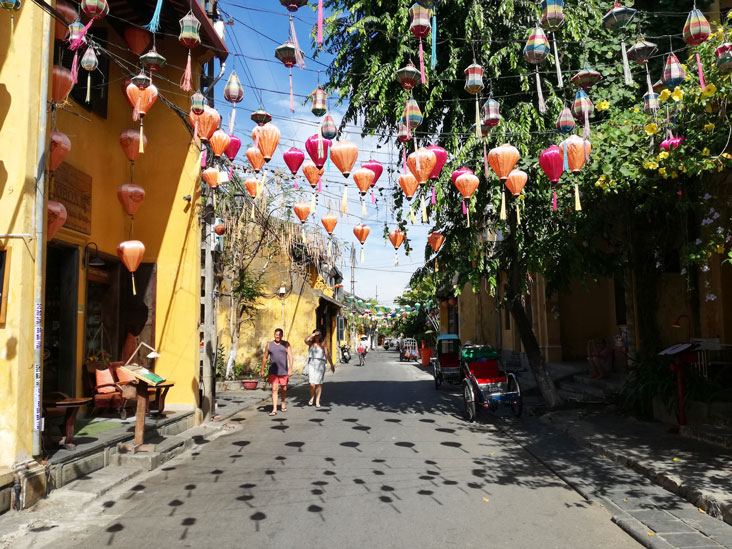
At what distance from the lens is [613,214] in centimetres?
1090

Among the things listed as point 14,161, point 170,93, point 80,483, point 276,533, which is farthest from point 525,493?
point 170,93

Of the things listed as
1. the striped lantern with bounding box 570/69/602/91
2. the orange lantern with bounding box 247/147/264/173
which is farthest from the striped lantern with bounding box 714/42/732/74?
the orange lantern with bounding box 247/147/264/173

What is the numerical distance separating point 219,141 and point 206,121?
28.8 inches

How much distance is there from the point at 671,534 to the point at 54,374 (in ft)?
28.7

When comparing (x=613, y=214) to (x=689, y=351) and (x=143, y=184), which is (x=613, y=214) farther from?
(x=143, y=184)

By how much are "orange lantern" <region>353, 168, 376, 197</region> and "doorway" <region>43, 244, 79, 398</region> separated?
4.81 m

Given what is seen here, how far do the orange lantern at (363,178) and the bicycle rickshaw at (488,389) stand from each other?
483 centimetres

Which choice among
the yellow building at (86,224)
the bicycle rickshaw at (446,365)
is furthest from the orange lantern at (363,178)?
the bicycle rickshaw at (446,365)

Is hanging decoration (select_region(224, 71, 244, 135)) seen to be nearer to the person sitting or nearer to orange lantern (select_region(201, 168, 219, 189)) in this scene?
orange lantern (select_region(201, 168, 219, 189))

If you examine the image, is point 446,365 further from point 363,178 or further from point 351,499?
point 351,499

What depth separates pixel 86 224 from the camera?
937cm

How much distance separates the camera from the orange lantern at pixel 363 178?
8641 millimetres

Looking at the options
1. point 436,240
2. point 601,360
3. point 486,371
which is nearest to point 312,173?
point 436,240

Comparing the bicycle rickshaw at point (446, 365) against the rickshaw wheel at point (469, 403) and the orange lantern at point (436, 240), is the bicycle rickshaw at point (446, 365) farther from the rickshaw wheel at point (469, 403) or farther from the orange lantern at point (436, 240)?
the orange lantern at point (436, 240)
